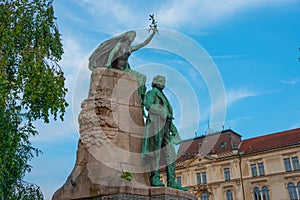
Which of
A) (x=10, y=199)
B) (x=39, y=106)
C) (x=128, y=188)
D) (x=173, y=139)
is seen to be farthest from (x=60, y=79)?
(x=128, y=188)

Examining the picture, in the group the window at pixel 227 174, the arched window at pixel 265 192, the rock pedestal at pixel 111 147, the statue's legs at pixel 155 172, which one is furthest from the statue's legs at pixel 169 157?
the window at pixel 227 174

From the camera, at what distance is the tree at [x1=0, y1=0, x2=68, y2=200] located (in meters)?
10.1

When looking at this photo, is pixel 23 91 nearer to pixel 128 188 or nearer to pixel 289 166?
pixel 128 188

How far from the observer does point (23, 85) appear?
10.6 m

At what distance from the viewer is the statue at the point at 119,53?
8258 millimetres

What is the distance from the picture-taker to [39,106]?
11172 mm

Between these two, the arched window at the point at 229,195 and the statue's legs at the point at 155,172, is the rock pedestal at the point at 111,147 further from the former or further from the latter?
the arched window at the point at 229,195

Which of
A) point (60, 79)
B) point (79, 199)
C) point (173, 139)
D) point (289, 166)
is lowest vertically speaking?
point (79, 199)

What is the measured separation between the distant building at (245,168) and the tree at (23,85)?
2946cm

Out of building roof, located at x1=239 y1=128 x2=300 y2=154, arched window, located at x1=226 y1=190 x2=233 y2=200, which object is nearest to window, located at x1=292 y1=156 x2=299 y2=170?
building roof, located at x1=239 y1=128 x2=300 y2=154

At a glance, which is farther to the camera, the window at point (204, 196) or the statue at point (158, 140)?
the window at point (204, 196)

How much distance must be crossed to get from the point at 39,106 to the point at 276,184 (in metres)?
36.8

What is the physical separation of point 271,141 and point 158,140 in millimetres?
40685

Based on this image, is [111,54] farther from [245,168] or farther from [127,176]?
[245,168]
